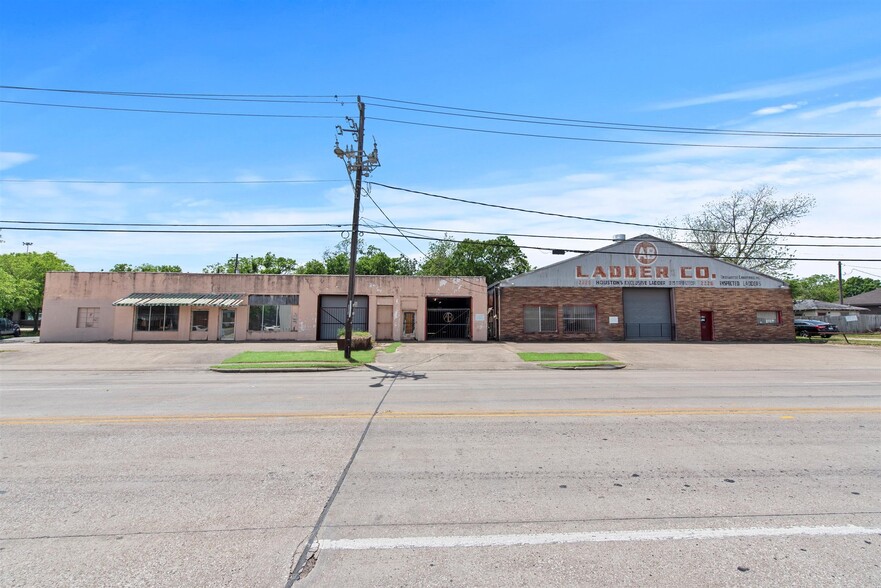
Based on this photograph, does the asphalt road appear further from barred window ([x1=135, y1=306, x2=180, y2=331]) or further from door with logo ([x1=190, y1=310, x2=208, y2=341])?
barred window ([x1=135, y1=306, x2=180, y2=331])

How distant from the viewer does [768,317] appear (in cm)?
3112

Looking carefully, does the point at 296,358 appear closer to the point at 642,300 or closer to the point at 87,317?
the point at 87,317

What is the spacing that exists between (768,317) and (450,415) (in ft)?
108

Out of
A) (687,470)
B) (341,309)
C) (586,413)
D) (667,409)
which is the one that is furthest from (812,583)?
(341,309)

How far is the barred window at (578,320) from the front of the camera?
2962 centimetres

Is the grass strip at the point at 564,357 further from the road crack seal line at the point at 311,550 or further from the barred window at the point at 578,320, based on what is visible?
the road crack seal line at the point at 311,550

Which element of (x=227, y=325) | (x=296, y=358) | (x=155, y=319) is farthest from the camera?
(x=227, y=325)

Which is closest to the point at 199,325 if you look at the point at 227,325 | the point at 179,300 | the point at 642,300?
the point at 227,325

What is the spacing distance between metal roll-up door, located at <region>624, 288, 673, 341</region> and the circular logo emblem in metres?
2.00

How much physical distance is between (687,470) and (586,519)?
1.82 metres

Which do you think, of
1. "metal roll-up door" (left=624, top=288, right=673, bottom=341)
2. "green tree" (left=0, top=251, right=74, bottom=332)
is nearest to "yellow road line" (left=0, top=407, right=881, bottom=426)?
"metal roll-up door" (left=624, top=288, right=673, bottom=341)

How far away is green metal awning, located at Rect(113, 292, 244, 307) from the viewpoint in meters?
26.1

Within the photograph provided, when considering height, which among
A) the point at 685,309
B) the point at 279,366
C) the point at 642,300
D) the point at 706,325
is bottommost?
the point at 279,366

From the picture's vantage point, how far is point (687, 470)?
4.77 metres
